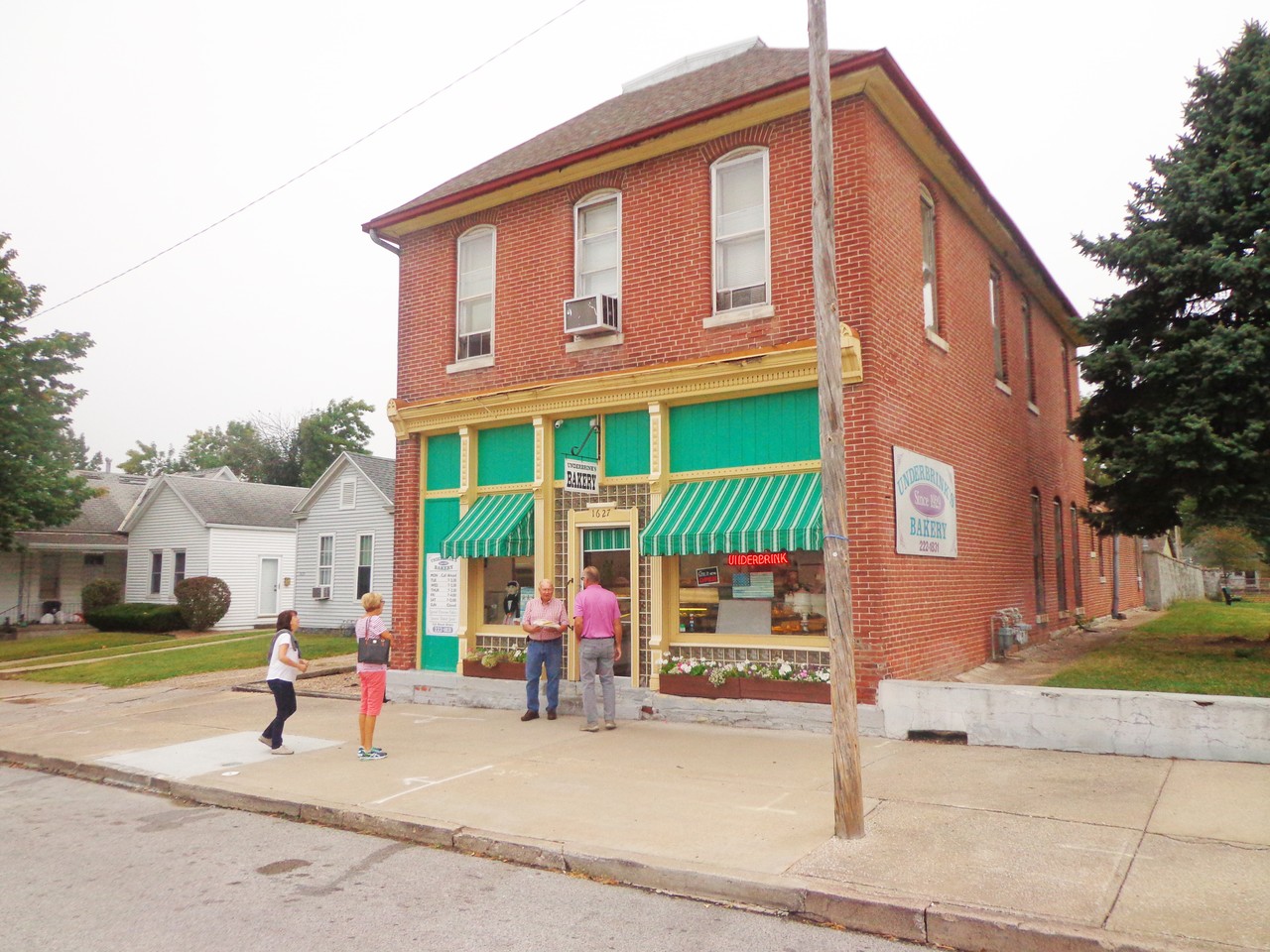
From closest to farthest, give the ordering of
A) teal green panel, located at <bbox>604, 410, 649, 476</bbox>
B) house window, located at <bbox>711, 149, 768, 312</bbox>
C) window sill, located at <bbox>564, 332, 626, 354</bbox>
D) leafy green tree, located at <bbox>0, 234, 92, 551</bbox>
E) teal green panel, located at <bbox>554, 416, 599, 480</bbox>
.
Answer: house window, located at <bbox>711, 149, 768, 312</bbox> < teal green panel, located at <bbox>604, 410, 649, 476</bbox> < window sill, located at <bbox>564, 332, 626, 354</bbox> < teal green panel, located at <bbox>554, 416, 599, 480</bbox> < leafy green tree, located at <bbox>0, 234, 92, 551</bbox>

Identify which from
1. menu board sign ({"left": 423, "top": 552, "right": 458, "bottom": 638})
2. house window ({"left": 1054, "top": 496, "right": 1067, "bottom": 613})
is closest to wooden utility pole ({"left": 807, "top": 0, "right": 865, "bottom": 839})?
menu board sign ({"left": 423, "top": 552, "right": 458, "bottom": 638})

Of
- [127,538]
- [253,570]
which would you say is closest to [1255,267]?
[253,570]

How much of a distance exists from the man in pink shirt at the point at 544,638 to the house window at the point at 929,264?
19.7ft

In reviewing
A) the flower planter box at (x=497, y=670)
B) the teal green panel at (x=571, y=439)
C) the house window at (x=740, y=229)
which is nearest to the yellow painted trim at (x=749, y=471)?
the teal green panel at (x=571, y=439)

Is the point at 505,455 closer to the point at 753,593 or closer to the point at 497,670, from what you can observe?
the point at 497,670

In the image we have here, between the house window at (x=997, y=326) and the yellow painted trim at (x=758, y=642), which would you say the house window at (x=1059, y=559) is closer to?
the house window at (x=997, y=326)

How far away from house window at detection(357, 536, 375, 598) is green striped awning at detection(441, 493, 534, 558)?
15.8 m

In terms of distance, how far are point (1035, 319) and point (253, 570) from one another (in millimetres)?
26268

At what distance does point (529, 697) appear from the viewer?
445 inches

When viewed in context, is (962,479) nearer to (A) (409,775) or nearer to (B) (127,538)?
(A) (409,775)

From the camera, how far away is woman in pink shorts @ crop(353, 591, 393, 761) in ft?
30.5

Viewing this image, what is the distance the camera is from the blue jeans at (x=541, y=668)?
36.1ft

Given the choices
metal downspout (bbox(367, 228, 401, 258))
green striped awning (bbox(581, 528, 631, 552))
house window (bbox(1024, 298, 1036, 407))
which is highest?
metal downspout (bbox(367, 228, 401, 258))

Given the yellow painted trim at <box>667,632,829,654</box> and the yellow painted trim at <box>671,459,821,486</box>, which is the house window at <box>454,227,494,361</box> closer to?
the yellow painted trim at <box>671,459,821,486</box>
